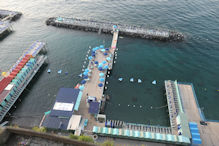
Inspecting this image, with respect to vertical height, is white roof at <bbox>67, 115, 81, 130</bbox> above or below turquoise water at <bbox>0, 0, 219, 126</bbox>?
below

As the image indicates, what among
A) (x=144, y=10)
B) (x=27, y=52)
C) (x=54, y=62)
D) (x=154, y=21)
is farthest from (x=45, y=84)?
(x=144, y=10)

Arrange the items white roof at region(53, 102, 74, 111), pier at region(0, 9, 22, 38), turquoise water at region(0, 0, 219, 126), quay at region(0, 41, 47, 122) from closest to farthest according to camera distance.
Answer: white roof at region(53, 102, 74, 111), quay at region(0, 41, 47, 122), turquoise water at region(0, 0, 219, 126), pier at region(0, 9, 22, 38)

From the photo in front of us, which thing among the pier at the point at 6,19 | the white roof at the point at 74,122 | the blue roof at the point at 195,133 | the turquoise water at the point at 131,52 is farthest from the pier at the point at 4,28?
the blue roof at the point at 195,133

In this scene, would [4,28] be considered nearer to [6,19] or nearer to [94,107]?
[6,19]

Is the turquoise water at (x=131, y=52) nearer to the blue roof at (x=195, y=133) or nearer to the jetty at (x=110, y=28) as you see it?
the jetty at (x=110, y=28)

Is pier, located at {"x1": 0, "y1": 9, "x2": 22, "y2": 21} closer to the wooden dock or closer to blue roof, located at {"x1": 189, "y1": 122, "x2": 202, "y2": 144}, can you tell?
the wooden dock

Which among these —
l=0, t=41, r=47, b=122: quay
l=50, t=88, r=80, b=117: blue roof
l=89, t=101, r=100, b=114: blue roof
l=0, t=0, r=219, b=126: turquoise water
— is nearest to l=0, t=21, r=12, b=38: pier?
l=0, t=0, r=219, b=126: turquoise water

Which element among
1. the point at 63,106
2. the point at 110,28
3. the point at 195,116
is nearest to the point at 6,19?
the point at 110,28
